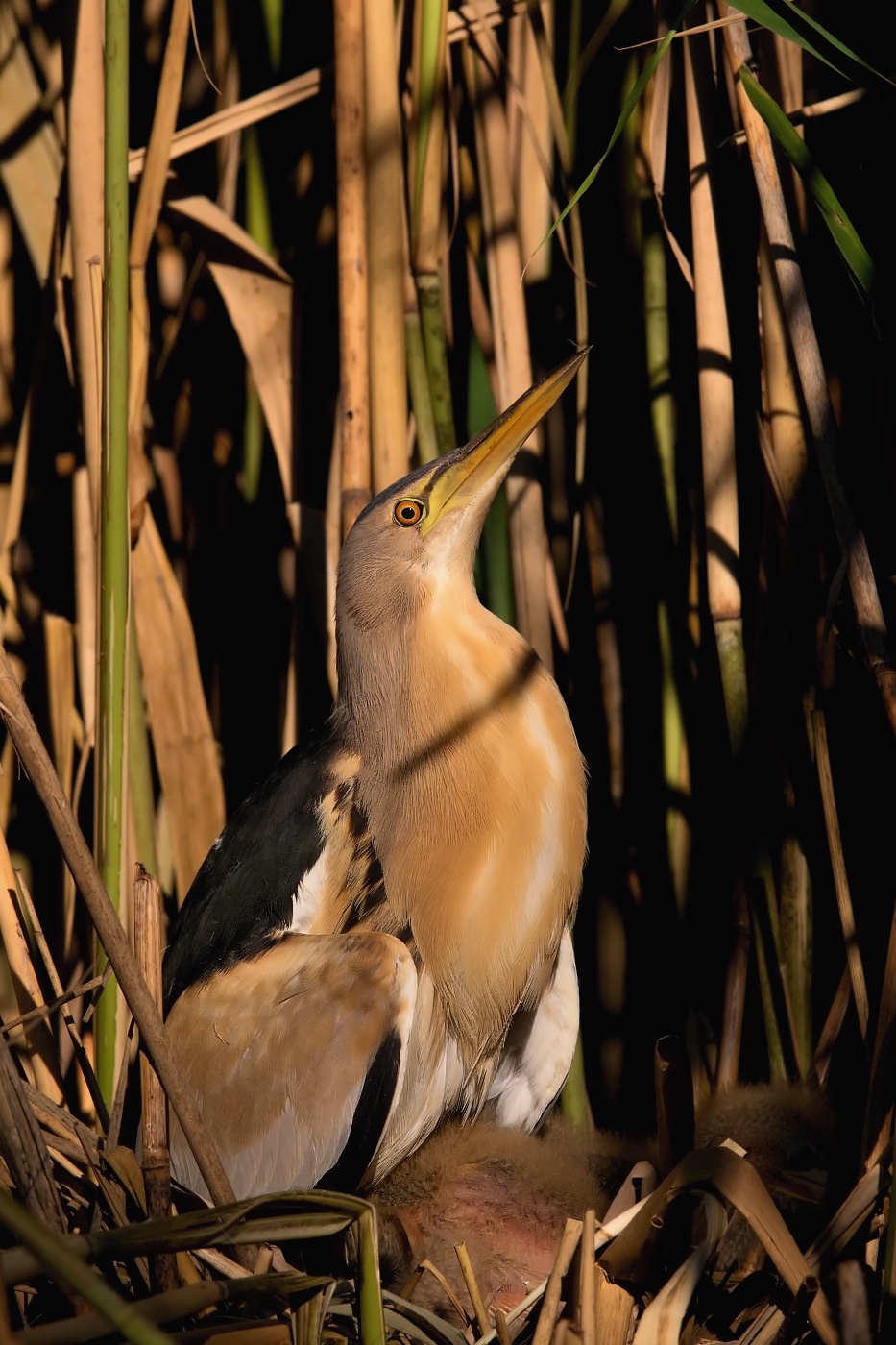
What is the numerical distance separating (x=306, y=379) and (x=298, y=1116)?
101 centimetres

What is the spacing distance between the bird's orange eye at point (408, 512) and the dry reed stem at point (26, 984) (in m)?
0.54

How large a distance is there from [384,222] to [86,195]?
12.9 inches

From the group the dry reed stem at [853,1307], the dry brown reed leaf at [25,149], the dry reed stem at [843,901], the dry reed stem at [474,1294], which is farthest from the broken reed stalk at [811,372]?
the dry brown reed leaf at [25,149]

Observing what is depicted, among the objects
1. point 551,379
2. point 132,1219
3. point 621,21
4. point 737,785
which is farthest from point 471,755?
point 621,21

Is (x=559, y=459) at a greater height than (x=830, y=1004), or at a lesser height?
greater

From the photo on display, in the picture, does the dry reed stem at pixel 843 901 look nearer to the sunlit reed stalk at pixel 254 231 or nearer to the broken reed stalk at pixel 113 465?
the broken reed stalk at pixel 113 465

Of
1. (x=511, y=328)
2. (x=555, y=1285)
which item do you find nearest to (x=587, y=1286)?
(x=555, y=1285)

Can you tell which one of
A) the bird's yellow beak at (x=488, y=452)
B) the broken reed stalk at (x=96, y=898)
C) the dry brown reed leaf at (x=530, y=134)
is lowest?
the broken reed stalk at (x=96, y=898)

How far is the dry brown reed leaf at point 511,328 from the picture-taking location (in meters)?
1.46

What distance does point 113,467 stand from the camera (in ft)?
3.74

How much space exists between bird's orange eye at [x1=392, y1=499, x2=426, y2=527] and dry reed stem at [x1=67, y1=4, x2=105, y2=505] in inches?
13.1

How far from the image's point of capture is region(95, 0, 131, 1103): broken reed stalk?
1.14 metres

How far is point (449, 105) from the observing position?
1478mm

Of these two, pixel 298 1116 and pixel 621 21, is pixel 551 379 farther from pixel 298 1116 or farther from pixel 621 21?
pixel 298 1116
